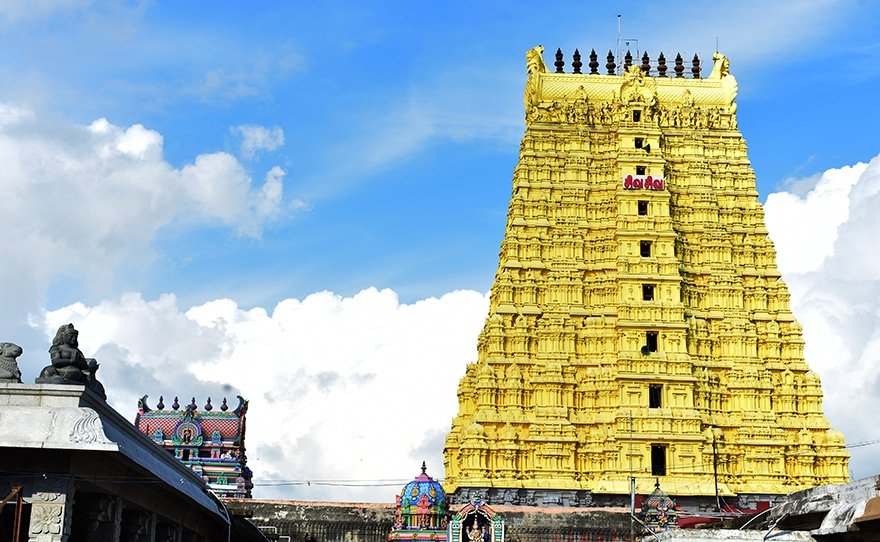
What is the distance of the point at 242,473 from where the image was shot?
62.4m

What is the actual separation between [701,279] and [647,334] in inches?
228

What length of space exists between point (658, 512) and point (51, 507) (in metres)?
31.5

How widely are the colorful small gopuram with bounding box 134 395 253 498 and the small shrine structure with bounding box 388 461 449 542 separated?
16766 millimetres

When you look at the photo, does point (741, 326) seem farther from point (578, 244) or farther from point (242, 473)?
point (242, 473)

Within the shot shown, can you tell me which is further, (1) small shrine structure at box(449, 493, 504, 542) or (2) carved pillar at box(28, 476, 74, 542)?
(1) small shrine structure at box(449, 493, 504, 542)

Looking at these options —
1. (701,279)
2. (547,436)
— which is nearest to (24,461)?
(547,436)

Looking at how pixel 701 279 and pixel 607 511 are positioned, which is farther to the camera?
A: pixel 701 279

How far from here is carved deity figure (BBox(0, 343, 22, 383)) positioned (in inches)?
797

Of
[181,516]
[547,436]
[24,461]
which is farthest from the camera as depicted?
[547,436]

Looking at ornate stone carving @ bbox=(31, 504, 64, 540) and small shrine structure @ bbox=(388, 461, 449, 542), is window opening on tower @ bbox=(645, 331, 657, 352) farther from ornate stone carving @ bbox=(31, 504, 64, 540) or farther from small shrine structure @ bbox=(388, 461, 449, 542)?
ornate stone carving @ bbox=(31, 504, 64, 540)

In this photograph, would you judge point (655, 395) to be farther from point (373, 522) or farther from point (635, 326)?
point (373, 522)

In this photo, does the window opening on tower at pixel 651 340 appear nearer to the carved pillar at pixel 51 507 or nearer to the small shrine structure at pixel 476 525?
the small shrine structure at pixel 476 525

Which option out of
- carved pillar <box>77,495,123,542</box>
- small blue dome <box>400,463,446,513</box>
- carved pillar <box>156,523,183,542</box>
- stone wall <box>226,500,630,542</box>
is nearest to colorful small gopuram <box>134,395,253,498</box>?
stone wall <box>226,500,630,542</box>

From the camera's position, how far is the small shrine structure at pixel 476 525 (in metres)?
44.9
